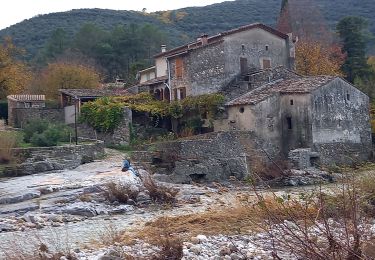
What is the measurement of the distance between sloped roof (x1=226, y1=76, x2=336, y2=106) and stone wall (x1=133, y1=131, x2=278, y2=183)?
2.97 m

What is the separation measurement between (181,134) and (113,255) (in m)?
25.0

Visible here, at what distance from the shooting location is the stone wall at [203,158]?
94.7ft

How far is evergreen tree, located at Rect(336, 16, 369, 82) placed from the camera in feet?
151

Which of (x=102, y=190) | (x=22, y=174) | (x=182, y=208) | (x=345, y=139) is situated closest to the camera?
(x=182, y=208)

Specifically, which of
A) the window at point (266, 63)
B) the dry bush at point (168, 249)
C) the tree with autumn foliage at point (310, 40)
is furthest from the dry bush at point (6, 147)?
the tree with autumn foliage at point (310, 40)

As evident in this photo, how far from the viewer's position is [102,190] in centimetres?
2197

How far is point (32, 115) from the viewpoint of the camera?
1555 inches

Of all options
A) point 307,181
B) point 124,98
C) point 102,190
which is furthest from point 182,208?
point 124,98

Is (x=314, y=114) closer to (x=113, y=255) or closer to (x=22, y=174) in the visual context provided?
(x=22, y=174)

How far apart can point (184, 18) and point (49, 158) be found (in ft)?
271

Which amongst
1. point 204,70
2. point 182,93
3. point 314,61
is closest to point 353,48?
point 314,61

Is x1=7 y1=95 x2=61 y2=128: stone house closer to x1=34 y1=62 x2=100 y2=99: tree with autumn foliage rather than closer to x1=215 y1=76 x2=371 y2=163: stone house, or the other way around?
x1=34 y1=62 x2=100 y2=99: tree with autumn foliage

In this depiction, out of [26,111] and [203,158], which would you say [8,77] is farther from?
[203,158]

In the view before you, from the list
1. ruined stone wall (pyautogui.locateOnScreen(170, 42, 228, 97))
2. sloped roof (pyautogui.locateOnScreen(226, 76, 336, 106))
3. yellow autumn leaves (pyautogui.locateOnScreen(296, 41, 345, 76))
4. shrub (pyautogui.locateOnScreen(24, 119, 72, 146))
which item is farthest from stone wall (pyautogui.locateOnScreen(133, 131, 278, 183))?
yellow autumn leaves (pyautogui.locateOnScreen(296, 41, 345, 76))
